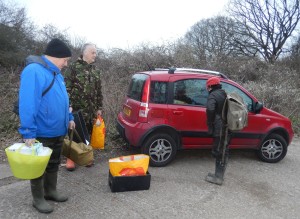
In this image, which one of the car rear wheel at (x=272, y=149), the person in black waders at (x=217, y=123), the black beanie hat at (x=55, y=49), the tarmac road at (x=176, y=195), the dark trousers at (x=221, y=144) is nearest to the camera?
the black beanie hat at (x=55, y=49)

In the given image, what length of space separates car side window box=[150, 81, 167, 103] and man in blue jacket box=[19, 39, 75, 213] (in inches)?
74.7

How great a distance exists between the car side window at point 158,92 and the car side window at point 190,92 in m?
0.18

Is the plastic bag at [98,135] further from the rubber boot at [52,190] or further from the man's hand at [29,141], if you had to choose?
the man's hand at [29,141]

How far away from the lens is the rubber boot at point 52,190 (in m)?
3.92

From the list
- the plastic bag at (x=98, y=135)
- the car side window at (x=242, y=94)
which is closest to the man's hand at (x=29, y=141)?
the plastic bag at (x=98, y=135)

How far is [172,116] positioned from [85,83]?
158 cm

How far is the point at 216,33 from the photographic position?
102 feet

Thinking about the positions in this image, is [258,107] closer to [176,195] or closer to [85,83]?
[176,195]

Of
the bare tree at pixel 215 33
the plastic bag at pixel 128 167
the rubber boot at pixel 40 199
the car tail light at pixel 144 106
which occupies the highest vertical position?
the bare tree at pixel 215 33

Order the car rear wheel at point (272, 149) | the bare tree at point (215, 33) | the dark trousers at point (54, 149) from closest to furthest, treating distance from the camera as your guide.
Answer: the dark trousers at point (54, 149) < the car rear wheel at point (272, 149) < the bare tree at point (215, 33)

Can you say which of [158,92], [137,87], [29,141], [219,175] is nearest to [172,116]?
[158,92]

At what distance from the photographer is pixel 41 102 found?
134 inches

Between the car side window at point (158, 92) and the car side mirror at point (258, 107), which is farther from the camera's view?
the car side mirror at point (258, 107)

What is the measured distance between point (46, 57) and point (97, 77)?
1.63 meters
